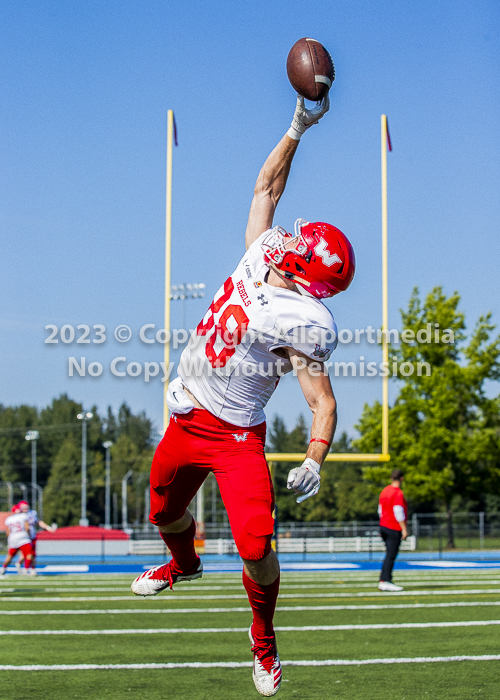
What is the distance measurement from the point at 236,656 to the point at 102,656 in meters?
0.92

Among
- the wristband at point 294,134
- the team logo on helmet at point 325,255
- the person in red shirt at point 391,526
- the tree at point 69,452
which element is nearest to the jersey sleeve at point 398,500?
the person in red shirt at point 391,526

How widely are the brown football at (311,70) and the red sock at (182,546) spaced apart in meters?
2.18

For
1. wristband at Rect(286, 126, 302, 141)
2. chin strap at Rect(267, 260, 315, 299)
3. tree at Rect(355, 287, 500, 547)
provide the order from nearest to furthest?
chin strap at Rect(267, 260, 315, 299)
wristband at Rect(286, 126, 302, 141)
tree at Rect(355, 287, 500, 547)

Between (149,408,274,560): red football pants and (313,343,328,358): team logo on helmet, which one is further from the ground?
(313,343,328,358): team logo on helmet

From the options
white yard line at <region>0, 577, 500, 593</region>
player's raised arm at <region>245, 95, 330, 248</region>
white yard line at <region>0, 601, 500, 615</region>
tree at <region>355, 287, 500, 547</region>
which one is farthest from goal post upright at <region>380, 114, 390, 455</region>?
tree at <region>355, 287, 500, 547</region>

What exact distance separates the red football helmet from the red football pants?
707mm

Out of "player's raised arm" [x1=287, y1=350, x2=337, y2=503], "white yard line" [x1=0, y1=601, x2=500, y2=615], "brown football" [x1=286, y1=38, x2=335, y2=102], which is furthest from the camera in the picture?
"white yard line" [x1=0, y1=601, x2=500, y2=615]

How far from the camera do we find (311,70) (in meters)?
3.86

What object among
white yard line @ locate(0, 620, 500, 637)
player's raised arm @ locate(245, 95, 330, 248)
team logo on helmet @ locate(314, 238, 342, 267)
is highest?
player's raised arm @ locate(245, 95, 330, 248)

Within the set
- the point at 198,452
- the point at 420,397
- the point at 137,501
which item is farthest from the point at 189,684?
the point at 137,501

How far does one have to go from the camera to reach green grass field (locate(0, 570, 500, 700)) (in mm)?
4531

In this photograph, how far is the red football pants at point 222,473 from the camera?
329cm

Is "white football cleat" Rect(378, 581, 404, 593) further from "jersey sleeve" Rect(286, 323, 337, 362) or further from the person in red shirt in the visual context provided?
"jersey sleeve" Rect(286, 323, 337, 362)

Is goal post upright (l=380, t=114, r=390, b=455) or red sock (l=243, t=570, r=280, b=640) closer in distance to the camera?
red sock (l=243, t=570, r=280, b=640)
